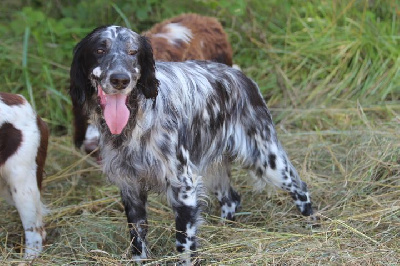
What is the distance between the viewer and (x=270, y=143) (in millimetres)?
5348

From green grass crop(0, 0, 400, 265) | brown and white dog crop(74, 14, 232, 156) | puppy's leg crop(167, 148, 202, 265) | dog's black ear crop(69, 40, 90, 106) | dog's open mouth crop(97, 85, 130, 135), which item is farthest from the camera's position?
brown and white dog crop(74, 14, 232, 156)

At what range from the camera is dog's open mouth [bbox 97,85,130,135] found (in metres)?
4.29

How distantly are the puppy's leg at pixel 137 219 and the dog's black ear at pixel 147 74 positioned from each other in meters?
0.75

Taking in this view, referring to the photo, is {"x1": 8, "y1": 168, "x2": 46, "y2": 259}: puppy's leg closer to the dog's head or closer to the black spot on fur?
the dog's head

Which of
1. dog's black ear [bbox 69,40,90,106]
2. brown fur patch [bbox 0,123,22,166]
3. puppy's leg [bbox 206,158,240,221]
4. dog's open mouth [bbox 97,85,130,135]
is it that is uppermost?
dog's black ear [bbox 69,40,90,106]

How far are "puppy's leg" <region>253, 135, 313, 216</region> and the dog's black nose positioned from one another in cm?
140

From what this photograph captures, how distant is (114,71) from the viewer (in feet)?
13.6

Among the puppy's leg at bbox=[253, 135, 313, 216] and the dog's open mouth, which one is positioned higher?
the dog's open mouth

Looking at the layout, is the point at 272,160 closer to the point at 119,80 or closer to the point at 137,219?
the point at 137,219

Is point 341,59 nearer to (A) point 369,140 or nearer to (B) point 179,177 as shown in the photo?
(A) point 369,140

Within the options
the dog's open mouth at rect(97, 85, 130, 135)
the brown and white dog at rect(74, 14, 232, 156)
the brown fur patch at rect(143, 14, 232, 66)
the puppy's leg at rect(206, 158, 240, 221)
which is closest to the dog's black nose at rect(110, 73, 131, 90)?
the dog's open mouth at rect(97, 85, 130, 135)

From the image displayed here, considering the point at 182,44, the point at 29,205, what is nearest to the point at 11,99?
the point at 29,205

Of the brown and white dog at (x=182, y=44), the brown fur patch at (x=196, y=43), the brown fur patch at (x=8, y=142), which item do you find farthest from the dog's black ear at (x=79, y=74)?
the brown fur patch at (x=196, y=43)

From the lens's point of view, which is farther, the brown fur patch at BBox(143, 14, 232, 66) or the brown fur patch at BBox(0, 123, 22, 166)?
the brown fur patch at BBox(143, 14, 232, 66)
